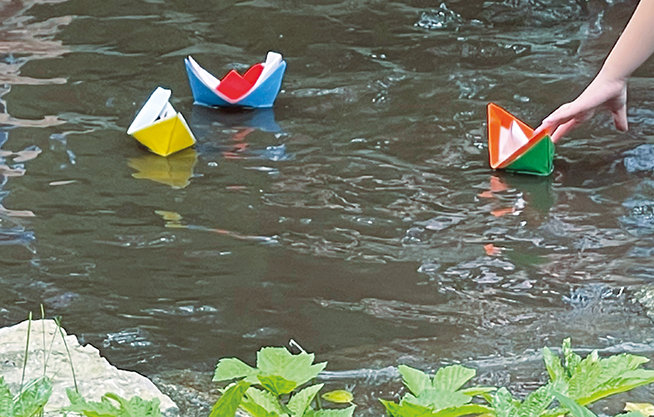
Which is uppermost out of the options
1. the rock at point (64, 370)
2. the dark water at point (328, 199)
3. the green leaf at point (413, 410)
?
the green leaf at point (413, 410)

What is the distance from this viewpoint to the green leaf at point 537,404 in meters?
1.37

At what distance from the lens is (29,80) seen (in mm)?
4723

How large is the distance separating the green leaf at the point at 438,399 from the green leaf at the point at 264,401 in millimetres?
191

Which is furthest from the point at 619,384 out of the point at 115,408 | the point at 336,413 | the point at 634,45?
the point at 634,45

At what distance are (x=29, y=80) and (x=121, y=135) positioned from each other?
2.83 ft

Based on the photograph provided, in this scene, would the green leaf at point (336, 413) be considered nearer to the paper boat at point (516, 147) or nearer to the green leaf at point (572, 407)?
the green leaf at point (572, 407)

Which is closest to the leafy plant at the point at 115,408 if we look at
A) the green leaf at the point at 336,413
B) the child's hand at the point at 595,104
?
the green leaf at the point at 336,413

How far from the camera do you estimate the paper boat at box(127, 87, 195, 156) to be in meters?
3.89

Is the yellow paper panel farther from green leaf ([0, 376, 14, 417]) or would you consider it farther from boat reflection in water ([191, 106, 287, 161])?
green leaf ([0, 376, 14, 417])

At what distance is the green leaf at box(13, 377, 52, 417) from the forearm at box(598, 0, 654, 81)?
2399 mm

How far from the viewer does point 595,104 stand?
3426 millimetres

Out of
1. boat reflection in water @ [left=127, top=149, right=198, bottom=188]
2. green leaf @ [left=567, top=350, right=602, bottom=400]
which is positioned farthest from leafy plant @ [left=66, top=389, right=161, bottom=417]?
boat reflection in water @ [left=127, top=149, right=198, bottom=188]

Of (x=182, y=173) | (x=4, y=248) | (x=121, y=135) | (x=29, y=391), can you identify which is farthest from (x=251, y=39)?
(x=29, y=391)

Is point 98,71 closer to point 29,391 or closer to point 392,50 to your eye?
point 392,50
